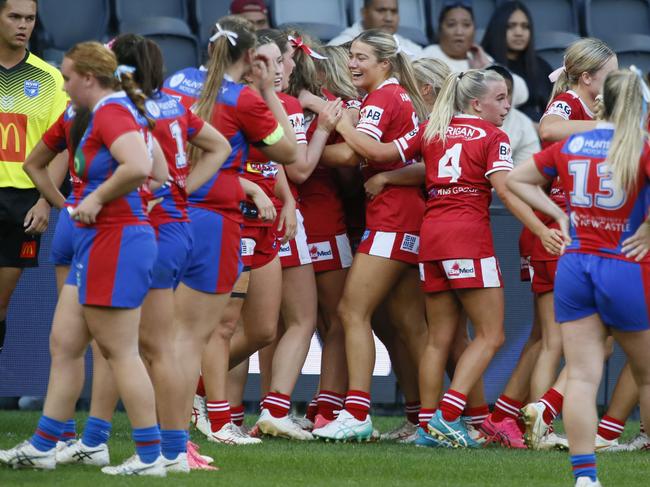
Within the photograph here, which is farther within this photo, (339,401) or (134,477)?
(339,401)

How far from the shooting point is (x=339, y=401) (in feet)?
24.9

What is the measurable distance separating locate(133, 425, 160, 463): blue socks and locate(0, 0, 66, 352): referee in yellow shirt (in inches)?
88.1

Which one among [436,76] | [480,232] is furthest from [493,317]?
[436,76]

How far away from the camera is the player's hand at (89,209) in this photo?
16.5 feet

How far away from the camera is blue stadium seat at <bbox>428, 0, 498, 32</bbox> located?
12.5 m

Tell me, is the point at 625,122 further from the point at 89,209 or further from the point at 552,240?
the point at 89,209

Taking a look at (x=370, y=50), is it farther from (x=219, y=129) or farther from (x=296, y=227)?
(x=219, y=129)

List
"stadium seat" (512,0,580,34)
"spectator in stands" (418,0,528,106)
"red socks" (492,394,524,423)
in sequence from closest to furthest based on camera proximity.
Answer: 1. "red socks" (492,394,524,423)
2. "spectator in stands" (418,0,528,106)
3. "stadium seat" (512,0,580,34)

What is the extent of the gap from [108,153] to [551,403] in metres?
3.07

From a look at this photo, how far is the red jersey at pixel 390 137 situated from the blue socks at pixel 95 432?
219cm

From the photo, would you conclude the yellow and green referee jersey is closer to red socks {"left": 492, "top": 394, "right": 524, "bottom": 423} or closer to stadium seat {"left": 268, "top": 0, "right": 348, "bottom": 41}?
red socks {"left": 492, "top": 394, "right": 524, "bottom": 423}

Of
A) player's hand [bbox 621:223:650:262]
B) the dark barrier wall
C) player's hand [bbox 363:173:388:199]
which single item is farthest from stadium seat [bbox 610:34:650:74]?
player's hand [bbox 621:223:650:262]

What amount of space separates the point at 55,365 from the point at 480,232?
2615mm

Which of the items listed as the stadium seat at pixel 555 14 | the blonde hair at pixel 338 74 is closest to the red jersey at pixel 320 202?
the blonde hair at pixel 338 74
